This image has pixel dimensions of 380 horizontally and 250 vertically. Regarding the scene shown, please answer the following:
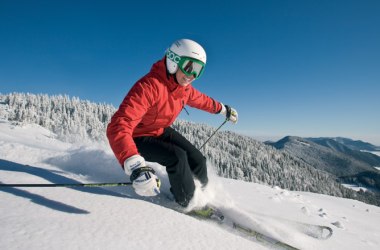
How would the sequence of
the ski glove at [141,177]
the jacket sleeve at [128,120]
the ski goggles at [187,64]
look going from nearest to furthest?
1. the ski glove at [141,177]
2. the jacket sleeve at [128,120]
3. the ski goggles at [187,64]

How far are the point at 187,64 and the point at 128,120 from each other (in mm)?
1556

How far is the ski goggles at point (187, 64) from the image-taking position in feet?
15.6

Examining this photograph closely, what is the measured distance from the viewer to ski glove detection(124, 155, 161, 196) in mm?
3453

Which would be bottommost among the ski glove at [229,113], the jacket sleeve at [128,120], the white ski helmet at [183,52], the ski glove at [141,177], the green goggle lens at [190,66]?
the ski glove at [141,177]

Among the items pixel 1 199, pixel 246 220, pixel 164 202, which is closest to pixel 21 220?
pixel 1 199

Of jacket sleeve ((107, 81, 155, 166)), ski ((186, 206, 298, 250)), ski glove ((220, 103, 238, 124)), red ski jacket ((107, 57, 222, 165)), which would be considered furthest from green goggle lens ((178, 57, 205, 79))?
ski glove ((220, 103, 238, 124))

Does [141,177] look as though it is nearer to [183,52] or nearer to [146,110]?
[146,110]

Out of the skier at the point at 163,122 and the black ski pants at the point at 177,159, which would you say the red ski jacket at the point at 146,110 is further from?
the black ski pants at the point at 177,159

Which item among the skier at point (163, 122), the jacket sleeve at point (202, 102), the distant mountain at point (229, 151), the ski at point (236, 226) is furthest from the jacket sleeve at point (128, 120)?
the distant mountain at point (229, 151)

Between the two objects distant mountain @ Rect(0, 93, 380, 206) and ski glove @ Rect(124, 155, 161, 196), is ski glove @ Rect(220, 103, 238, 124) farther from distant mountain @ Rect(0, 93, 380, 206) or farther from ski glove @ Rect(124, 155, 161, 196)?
distant mountain @ Rect(0, 93, 380, 206)

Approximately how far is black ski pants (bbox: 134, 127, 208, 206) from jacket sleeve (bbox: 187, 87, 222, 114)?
4.38ft

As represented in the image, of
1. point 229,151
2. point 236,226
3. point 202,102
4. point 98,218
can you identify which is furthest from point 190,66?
point 229,151

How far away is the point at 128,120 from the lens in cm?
393

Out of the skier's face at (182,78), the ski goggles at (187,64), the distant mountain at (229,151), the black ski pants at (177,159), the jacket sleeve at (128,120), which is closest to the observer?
the jacket sleeve at (128,120)
